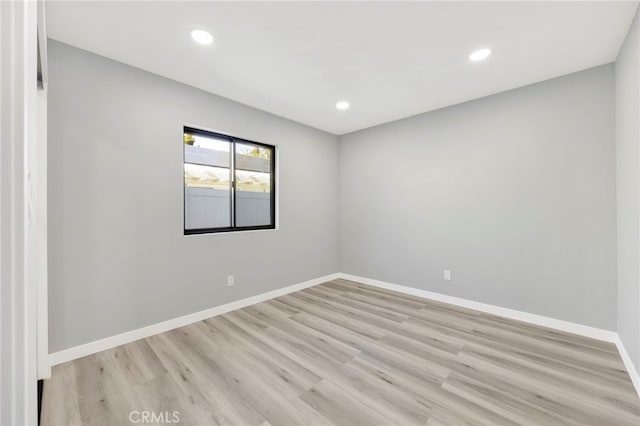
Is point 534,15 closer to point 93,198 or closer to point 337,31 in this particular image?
point 337,31

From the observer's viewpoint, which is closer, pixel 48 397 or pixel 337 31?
pixel 48 397

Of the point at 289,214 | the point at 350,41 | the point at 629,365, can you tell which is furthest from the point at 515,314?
the point at 350,41

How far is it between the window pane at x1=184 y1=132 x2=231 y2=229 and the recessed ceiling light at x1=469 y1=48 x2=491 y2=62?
2726 mm

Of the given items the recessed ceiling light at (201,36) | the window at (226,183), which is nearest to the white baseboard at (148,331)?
the window at (226,183)

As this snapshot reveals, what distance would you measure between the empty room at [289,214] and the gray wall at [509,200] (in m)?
0.02

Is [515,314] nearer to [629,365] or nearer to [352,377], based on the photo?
[629,365]

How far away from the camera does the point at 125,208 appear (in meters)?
2.44

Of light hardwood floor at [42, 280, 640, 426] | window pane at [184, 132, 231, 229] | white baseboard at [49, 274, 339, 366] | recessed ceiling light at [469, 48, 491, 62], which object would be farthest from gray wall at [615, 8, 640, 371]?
window pane at [184, 132, 231, 229]

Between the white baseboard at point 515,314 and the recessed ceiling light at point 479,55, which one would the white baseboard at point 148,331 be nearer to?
the white baseboard at point 515,314

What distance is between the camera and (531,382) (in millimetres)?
1887

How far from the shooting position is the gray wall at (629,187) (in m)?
1.85

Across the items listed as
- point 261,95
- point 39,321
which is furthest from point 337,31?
point 39,321

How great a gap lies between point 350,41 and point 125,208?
2443 millimetres

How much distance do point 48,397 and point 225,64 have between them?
2806 millimetres
